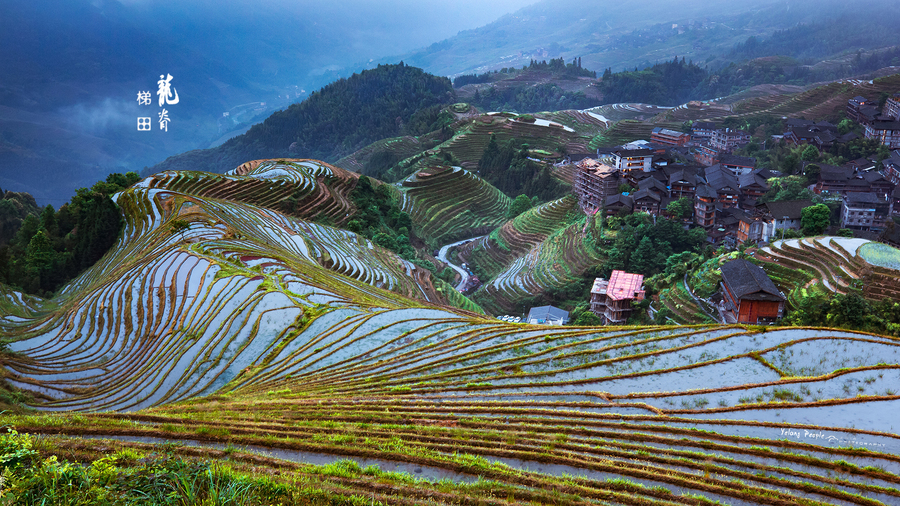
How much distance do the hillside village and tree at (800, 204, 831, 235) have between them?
5cm

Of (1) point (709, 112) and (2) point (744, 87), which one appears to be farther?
(2) point (744, 87)

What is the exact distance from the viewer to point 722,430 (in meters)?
8.06

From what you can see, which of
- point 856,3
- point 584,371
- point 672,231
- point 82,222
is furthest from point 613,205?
point 856,3

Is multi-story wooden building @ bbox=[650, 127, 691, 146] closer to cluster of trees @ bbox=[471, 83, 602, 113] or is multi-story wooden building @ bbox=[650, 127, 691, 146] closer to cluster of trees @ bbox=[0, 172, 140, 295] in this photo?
cluster of trees @ bbox=[471, 83, 602, 113]

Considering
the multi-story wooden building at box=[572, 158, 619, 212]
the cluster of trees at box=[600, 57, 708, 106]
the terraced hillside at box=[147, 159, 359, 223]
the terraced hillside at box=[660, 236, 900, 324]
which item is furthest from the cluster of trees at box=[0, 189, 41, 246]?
the cluster of trees at box=[600, 57, 708, 106]

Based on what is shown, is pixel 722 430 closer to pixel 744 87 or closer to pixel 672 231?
pixel 672 231

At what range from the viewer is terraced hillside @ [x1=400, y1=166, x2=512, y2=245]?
49625 mm

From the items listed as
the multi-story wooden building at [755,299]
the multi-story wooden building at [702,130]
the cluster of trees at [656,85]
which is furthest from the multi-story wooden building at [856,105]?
the cluster of trees at [656,85]

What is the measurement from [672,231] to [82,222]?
36.1 m

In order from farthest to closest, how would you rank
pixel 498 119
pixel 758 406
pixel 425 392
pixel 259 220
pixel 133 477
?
Result: 1. pixel 498 119
2. pixel 259 220
3. pixel 425 392
4. pixel 758 406
5. pixel 133 477

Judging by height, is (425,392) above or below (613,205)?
below

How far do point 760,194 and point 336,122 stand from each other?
88043 mm

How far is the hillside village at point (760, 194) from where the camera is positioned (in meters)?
24.8

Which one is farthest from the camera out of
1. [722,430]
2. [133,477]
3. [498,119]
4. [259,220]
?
[498,119]
